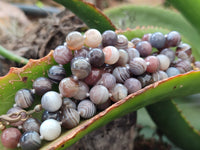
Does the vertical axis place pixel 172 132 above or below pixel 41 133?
below

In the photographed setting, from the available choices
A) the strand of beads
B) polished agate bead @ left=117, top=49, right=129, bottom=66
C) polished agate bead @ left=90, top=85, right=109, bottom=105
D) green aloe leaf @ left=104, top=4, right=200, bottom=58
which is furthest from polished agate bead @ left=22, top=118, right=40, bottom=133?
green aloe leaf @ left=104, top=4, right=200, bottom=58

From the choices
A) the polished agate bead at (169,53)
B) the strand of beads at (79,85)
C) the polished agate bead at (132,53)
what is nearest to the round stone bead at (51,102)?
the strand of beads at (79,85)

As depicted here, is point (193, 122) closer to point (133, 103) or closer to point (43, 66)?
point (133, 103)

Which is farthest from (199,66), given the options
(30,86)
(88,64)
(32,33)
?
(32,33)

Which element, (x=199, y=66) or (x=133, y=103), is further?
(x=199, y=66)

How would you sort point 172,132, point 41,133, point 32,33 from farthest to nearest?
point 32,33 < point 172,132 < point 41,133

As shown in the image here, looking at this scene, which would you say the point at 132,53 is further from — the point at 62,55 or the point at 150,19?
the point at 150,19

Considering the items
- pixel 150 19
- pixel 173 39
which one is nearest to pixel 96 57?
pixel 173 39
